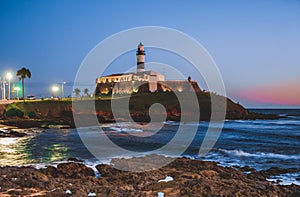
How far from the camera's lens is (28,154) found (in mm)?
17703

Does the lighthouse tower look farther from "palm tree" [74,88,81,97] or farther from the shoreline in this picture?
the shoreline

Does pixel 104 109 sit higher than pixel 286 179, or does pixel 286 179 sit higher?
pixel 104 109

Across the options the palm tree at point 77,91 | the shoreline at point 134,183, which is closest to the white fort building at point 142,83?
the palm tree at point 77,91

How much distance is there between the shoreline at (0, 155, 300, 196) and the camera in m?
8.88

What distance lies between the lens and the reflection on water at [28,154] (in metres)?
15.5

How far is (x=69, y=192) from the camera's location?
8.80 metres

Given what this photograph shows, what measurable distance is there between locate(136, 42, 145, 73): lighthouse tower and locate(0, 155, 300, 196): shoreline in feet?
266

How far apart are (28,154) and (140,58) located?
78.1 m

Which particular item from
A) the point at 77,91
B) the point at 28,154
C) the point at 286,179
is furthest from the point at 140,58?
the point at 286,179

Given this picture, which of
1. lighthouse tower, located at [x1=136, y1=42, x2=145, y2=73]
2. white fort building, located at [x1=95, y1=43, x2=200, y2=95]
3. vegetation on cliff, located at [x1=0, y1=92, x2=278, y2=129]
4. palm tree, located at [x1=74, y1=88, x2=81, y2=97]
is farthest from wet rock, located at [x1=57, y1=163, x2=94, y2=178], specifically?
palm tree, located at [x1=74, y1=88, x2=81, y2=97]

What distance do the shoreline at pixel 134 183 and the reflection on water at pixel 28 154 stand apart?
13.2 feet

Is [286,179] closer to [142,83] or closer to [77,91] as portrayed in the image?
[142,83]

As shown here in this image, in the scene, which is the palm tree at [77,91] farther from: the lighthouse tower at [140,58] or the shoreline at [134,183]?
the shoreline at [134,183]

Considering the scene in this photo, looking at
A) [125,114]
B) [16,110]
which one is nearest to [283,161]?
[16,110]
